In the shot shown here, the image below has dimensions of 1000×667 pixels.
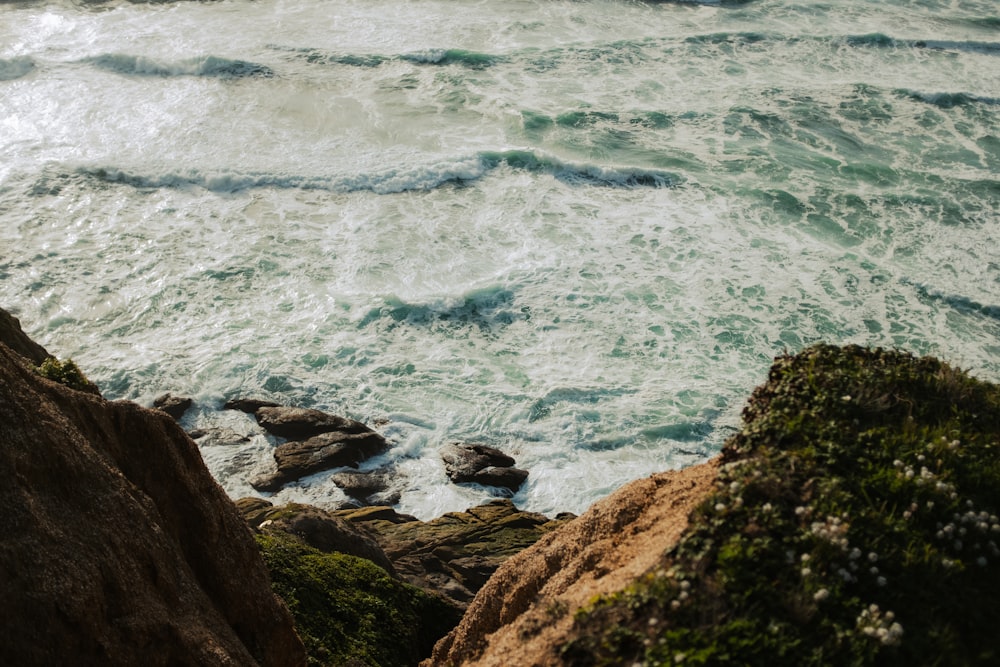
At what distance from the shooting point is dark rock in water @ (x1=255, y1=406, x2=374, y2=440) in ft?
51.7

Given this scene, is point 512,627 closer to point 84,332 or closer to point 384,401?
point 384,401

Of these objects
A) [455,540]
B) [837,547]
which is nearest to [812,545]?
[837,547]

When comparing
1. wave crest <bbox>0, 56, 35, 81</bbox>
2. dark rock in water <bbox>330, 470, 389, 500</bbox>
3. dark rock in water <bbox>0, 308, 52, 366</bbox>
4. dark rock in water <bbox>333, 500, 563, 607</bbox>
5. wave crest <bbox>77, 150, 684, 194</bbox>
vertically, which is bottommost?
dark rock in water <bbox>330, 470, 389, 500</bbox>

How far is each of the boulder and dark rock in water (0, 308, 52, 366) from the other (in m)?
5.29

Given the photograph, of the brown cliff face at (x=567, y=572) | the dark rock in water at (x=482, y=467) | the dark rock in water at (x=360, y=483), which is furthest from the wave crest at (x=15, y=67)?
the brown cliff face at (x=567, y=572)

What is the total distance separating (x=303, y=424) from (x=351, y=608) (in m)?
6.75

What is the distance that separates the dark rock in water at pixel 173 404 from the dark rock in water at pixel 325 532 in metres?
5.38

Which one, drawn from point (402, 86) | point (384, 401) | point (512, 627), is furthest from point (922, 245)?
point (512, 627)

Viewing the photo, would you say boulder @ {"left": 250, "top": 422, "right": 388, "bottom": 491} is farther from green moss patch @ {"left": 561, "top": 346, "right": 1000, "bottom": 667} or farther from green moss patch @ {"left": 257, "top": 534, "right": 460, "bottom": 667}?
green moss patch @ {"left": 561, "top": 346, "right": 1000, "bottom": 667}

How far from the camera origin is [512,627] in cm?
727

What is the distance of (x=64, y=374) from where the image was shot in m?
7.54

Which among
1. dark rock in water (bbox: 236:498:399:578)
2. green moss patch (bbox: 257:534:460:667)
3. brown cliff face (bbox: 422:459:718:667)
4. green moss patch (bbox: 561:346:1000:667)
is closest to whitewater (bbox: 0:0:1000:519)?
dark rock in water (bbox: 236:498:399:578)

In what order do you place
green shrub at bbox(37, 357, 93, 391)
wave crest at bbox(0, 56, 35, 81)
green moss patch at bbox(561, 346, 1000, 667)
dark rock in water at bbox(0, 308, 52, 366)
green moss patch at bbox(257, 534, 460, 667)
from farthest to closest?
1. wave crest at bbox(0, 56, 35, 81)
2. dark rock in water at bbox(0, 308, 52, 366)
3. green moss patch at bbox(257, 534, 460, 667)
4. green shrub at bbox(37, 357, 93, 391)
5. green moss patch at bbox(561, 346, 1000, 667)

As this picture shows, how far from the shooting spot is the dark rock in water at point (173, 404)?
53.1 feet
